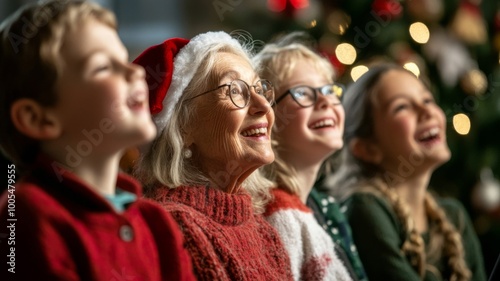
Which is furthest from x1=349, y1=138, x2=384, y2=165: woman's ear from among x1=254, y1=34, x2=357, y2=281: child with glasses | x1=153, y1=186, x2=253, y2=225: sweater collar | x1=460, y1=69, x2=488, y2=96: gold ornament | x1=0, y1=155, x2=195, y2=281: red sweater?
x1=0, y1=155, x2=195, y2=281: red sweater

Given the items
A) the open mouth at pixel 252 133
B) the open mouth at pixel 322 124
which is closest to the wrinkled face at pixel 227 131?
the open mouth at pixel 252 133

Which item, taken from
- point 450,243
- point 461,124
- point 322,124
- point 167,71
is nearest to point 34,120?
point 167,71

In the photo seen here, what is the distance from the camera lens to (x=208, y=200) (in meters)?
1.63

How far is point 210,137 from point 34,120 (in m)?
0.57

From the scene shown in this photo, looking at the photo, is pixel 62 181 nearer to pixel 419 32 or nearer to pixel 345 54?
pixel 345 54

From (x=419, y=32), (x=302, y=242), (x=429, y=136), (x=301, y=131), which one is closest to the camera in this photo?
(x=302, y=242)

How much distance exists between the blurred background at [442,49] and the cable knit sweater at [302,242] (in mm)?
1246

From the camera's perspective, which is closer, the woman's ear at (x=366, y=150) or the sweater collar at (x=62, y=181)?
the sweater collar at (x=62, y=181)

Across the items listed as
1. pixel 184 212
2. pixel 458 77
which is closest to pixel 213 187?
pixel 184 212

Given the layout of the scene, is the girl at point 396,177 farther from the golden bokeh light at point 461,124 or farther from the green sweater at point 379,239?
the golden bokeh light at point 461,124

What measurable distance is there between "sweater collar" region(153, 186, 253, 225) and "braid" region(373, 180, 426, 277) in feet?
2.75

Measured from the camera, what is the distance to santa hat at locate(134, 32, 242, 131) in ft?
5.47

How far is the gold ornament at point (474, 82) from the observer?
347 cm

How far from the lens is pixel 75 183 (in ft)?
3.83
